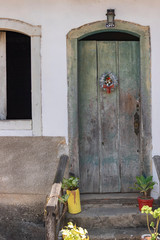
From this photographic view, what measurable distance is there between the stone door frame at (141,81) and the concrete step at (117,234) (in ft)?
2.84

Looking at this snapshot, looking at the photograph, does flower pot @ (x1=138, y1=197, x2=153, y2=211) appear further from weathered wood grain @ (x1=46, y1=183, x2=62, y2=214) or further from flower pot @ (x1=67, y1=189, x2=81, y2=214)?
weathered wood grain @ (x1=46, y1=183, x2=62, y2=214)

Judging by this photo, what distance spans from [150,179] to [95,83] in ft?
5.35

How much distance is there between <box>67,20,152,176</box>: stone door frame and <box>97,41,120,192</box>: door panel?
32 cm

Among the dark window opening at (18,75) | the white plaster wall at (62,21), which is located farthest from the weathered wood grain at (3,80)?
the white plaster wall at (62,21)

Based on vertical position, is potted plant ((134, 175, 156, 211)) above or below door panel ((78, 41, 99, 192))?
below

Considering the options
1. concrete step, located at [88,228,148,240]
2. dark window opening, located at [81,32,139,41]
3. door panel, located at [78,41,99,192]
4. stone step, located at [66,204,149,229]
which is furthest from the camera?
dark window opening, located at [81,32,139,41]

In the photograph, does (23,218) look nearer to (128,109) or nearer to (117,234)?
(117,234)

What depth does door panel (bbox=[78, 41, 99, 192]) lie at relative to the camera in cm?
493

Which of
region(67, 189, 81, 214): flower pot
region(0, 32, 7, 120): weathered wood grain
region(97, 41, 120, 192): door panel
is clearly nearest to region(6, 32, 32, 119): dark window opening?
region(0, 32, 7, 120): weathered wood grain

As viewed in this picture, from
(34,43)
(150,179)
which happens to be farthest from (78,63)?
(150,179)

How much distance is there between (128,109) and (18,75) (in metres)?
1.76

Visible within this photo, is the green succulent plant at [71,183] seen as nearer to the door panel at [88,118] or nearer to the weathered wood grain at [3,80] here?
the door panel at [88,118]

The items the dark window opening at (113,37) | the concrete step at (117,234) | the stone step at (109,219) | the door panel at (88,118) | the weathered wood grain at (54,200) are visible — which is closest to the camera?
the weathered wood grain at (54,200)

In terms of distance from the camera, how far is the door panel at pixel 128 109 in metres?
4.91
